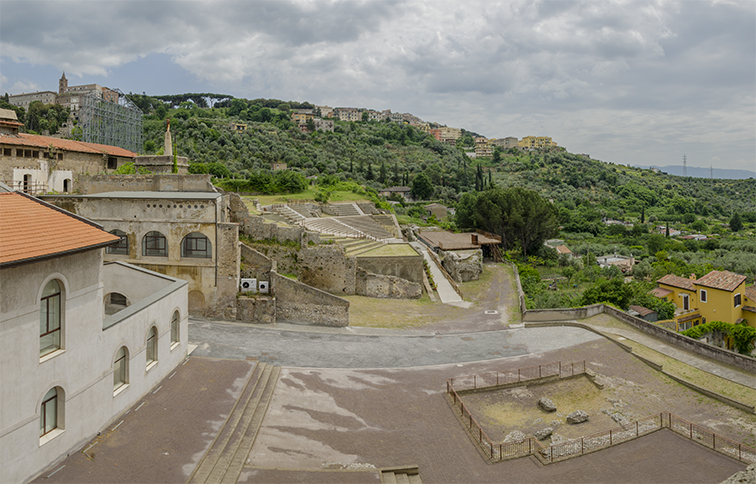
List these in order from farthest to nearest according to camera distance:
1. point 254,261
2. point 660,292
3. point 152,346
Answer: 1. point 660,292
2. point 254,261
3. point 152,346

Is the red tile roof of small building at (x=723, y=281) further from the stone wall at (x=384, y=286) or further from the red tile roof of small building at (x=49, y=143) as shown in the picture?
the red tile roof of small building at (x=49, y=143)

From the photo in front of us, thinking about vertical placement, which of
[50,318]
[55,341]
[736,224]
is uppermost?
[736,224]

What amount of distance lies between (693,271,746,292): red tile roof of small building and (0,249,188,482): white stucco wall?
36758 millimetres

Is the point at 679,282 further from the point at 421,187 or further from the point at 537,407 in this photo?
the point at 421,187

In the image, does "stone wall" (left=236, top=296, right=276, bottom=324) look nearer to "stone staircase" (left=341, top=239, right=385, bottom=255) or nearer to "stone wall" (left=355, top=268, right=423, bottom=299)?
"stone wall" (left=355, top=268, right=423, bottom=299)

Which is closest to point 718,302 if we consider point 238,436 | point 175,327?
point 238,436

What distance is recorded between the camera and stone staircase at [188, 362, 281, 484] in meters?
9.93

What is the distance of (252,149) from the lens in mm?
82250

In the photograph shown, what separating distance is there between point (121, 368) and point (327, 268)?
16.4 meters

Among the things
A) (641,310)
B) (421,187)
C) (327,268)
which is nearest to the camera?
(327,268)

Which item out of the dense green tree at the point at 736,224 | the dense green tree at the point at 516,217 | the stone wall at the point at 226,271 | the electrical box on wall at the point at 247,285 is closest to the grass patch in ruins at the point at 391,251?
the electrical box on wall at the point at 247,285

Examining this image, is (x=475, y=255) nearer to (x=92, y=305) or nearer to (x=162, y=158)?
(x=162, y=158)

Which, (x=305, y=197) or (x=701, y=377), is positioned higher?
(x=305, y=197)

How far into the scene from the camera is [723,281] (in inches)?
1292
